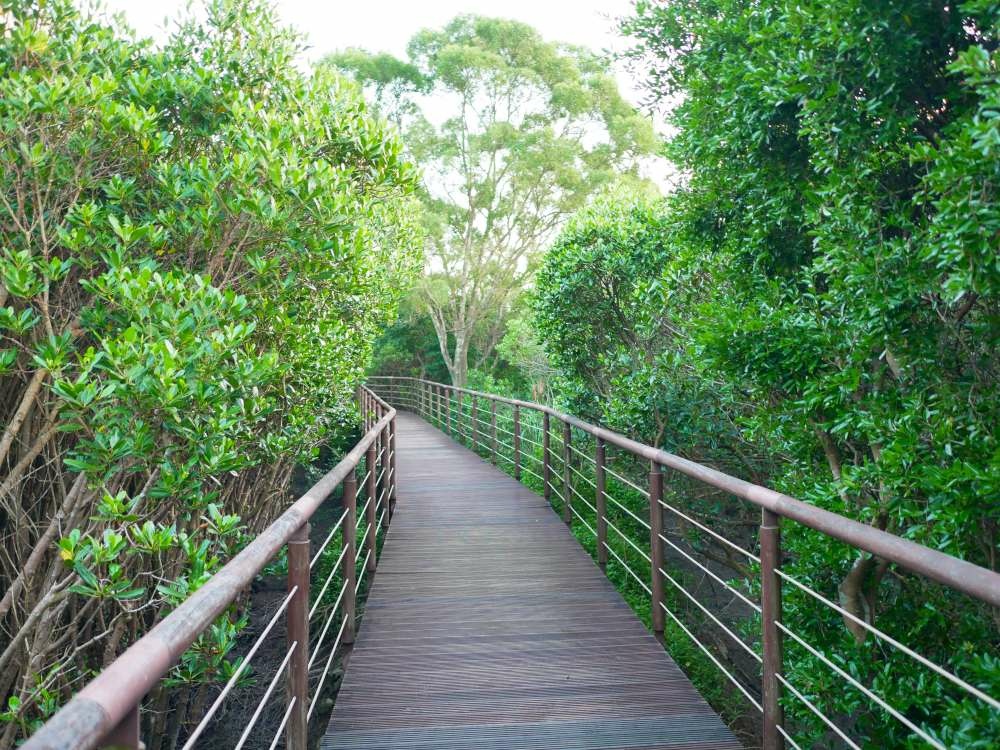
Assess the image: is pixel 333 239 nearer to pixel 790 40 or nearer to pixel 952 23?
pixel 790 40

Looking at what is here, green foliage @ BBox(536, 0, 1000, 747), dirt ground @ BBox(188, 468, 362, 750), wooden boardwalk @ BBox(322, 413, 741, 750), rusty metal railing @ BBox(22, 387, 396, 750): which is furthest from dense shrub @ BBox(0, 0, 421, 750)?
green foliage @ BBox(536, 0, 1000, 747)

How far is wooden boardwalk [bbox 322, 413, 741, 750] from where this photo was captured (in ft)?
9.27

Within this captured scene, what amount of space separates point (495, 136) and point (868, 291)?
1811cm

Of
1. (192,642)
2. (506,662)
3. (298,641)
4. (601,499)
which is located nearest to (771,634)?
(506,662)

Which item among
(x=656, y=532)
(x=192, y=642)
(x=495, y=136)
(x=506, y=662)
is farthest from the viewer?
(x=495, y=136)

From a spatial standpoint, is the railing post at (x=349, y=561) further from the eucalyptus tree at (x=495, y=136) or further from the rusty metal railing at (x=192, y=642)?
the eucalyptus tree at (x=495, y=136)

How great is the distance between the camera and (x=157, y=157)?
394 cm

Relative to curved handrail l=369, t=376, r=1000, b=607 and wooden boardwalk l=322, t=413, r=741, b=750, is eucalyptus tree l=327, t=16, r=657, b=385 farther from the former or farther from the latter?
curved handrail l=369, t=376, r=1000, b=607

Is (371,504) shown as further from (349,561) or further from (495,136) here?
(495,136)

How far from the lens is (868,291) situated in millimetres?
2695

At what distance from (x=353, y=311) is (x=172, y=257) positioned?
352 cm

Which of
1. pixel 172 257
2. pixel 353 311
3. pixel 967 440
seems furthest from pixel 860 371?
pixel 353 311

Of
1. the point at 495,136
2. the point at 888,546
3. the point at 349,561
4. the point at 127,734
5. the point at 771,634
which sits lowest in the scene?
the point at 349,561

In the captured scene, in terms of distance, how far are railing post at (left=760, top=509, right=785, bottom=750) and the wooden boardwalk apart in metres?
0.27
